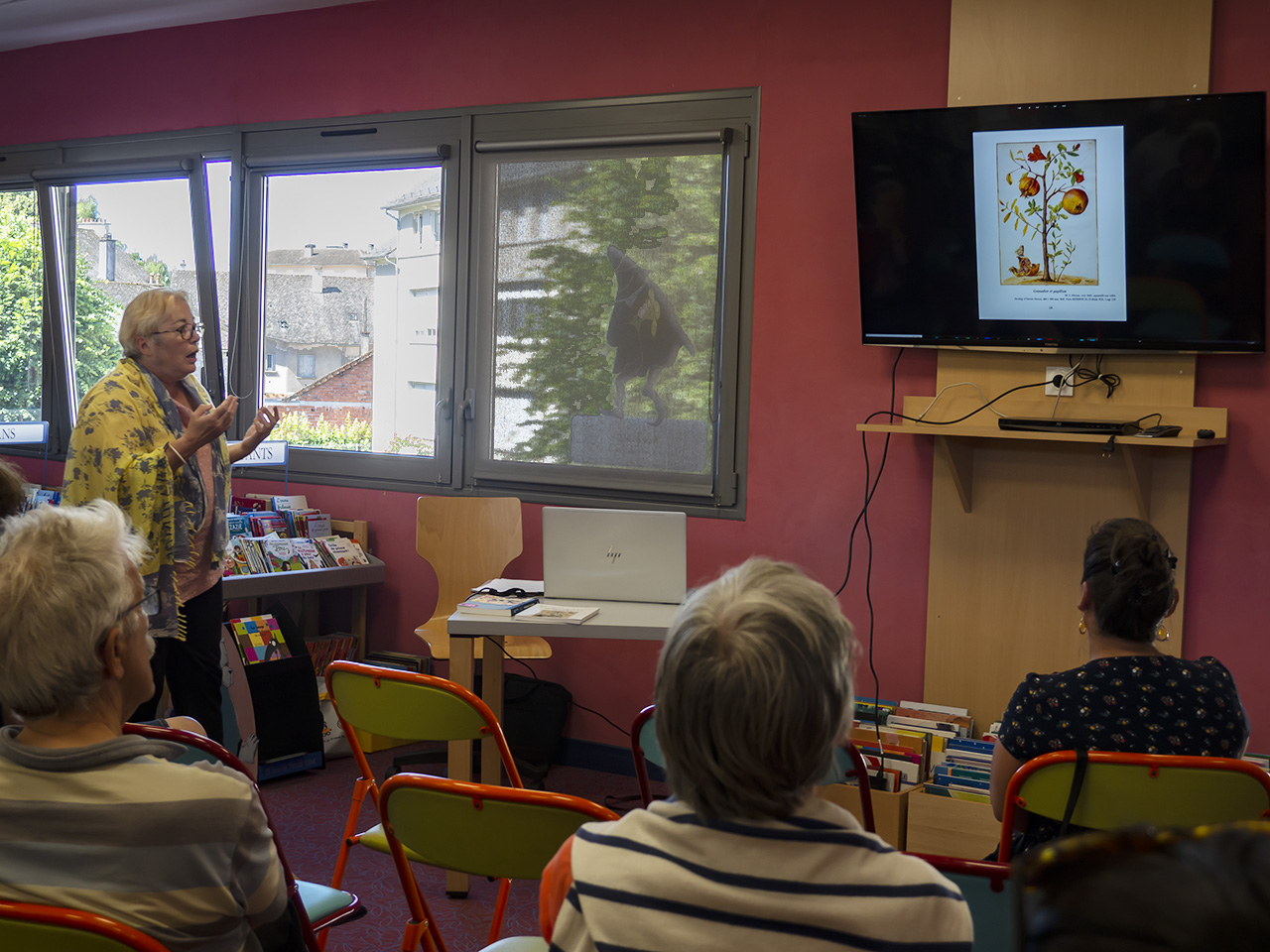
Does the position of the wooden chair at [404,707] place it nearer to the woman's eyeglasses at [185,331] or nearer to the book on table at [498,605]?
the book on table at [498,605]

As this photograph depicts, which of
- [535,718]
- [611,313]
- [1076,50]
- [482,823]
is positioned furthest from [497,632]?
[1076,50]

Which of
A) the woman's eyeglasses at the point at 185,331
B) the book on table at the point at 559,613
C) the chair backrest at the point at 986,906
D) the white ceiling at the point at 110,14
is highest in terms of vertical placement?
the white ceiling at the point at 110,14

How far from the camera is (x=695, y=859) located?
95cm

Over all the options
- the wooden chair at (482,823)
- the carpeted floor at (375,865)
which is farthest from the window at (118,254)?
the wooden chair at (482,823)

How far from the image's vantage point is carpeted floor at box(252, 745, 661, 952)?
2830mm

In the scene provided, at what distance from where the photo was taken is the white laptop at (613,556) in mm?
3072

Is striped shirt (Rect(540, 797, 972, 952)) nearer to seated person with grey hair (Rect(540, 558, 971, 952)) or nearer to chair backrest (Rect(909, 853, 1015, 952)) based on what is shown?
seated person with grey hair (Rect(540, 558, 971, 952))

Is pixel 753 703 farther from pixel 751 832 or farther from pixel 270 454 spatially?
pixel 270 454

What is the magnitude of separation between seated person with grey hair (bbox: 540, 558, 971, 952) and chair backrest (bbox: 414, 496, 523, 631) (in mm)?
3216

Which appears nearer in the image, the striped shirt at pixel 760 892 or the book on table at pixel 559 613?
the striped shirt at pixel 760 892

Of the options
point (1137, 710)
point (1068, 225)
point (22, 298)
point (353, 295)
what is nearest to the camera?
point (1137, 710)

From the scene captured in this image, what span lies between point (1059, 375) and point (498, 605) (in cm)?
195

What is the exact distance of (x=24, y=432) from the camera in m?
5.59

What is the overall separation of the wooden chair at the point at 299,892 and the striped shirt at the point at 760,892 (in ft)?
2.13
